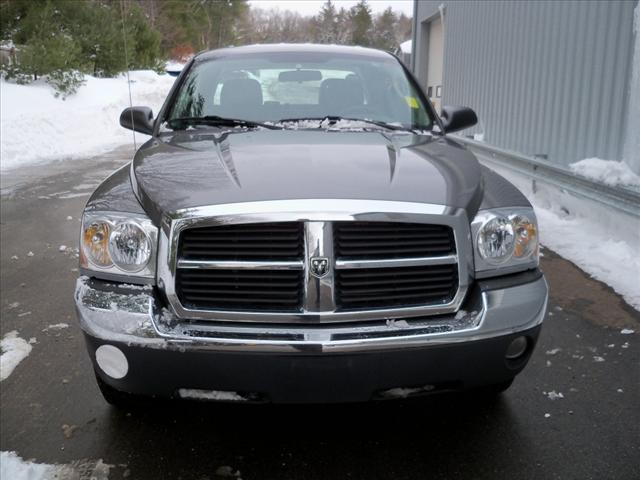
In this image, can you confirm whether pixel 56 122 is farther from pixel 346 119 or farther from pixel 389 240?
pixel 389 240

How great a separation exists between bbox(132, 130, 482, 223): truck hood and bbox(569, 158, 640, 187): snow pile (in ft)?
9.49


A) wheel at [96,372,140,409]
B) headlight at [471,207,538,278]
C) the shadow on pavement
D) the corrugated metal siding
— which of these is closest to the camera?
headlight at [471,207,538,278]

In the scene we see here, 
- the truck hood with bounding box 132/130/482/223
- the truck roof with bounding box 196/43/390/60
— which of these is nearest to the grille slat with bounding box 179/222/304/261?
the truck hood with bounding box 132/130/482/223

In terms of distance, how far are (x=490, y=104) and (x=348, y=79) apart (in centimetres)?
766

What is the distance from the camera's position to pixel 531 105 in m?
8.99

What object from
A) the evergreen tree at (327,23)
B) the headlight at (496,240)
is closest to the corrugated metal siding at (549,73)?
the headlight at (496,240)

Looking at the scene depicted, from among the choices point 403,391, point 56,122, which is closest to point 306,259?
→ point 403,391

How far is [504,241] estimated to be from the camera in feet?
8.27

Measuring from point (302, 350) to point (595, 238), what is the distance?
15.1 feet

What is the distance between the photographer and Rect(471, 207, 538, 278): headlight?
247 centimetres

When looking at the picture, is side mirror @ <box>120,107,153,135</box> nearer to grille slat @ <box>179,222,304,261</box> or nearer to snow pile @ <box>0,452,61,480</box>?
grille slat @ <box>179,222,304,261</box>

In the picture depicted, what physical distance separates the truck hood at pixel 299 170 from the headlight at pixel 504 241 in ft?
0.28

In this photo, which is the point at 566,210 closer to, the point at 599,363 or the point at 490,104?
the point at 599,363

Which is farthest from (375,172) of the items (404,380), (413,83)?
(413,83)
